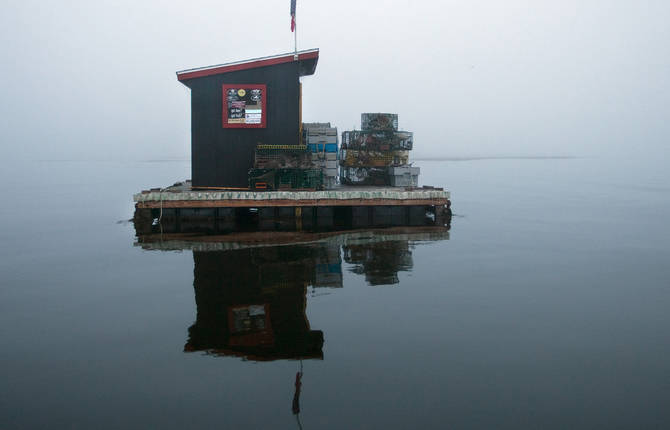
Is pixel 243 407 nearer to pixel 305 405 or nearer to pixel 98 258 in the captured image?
pixel 305 405

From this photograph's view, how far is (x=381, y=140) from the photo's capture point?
31.3 m

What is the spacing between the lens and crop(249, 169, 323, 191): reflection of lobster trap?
27000mm

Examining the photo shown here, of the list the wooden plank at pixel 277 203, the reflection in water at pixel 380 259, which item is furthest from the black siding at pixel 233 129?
the reflection in water at pixel 380 259

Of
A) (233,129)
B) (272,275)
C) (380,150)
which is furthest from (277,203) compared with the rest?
(272,275)

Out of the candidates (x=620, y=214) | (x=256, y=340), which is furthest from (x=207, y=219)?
(x=620, y=214)

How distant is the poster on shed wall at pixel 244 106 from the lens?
27.6 m

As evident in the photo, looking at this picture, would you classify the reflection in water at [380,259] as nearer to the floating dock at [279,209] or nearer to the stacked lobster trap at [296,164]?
the floating dock at [279,209]

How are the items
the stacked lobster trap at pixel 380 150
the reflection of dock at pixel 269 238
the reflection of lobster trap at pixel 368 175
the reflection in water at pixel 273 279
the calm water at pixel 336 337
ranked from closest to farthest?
1. the calm water at pixel 336 337
2. the reflection in water at pixel 273 279
3. the reflection of dock at pixel 269 238
4. the stacked lobster trap at pixel 380 150
5. the reflection of lobster trap at pixel 368 175

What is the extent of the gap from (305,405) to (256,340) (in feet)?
9.26

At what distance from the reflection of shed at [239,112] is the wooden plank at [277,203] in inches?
112

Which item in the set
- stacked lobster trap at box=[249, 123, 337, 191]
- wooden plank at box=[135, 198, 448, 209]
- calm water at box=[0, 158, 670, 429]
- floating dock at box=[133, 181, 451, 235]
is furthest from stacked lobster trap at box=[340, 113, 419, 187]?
calm water at box=[0, 158, 670, 429]

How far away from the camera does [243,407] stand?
8.52 metres

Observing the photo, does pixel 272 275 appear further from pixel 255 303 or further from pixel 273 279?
pixel 255 303

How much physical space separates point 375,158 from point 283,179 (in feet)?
22.0
